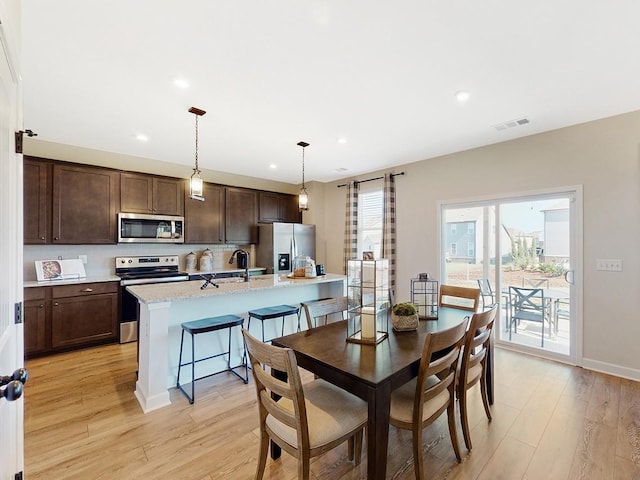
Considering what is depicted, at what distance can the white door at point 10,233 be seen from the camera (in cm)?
111

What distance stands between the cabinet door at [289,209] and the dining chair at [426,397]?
15.1 ft

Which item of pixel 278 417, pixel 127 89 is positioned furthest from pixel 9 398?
pixel 127 89

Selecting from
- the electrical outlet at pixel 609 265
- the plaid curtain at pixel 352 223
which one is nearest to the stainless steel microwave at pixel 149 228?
the plaid curtain at pixel 352 223

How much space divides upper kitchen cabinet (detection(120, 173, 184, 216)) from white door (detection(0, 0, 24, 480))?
3.08 meters

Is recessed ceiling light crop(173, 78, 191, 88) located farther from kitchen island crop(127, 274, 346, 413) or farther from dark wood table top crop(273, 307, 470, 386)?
dark wood table top crop(273, 307, 470, 386)

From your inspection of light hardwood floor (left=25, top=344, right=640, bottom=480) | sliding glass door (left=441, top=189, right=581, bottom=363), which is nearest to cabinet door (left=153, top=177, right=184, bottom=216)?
light hardwood floor (left=25, top=344, right=640, bottom=480)

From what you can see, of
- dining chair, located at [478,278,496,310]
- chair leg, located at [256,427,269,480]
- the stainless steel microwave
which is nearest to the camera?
chair leg, located at [256,427,269,480]

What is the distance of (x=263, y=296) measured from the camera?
3.35 meters

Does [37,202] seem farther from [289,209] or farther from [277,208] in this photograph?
[289,209]

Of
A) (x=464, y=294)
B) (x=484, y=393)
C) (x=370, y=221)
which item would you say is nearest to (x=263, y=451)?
(x=484, y=393)

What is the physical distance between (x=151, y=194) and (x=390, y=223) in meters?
3.75

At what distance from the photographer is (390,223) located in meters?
4.92

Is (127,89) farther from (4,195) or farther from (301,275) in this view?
(301,275)

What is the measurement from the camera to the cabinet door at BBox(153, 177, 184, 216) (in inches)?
177
